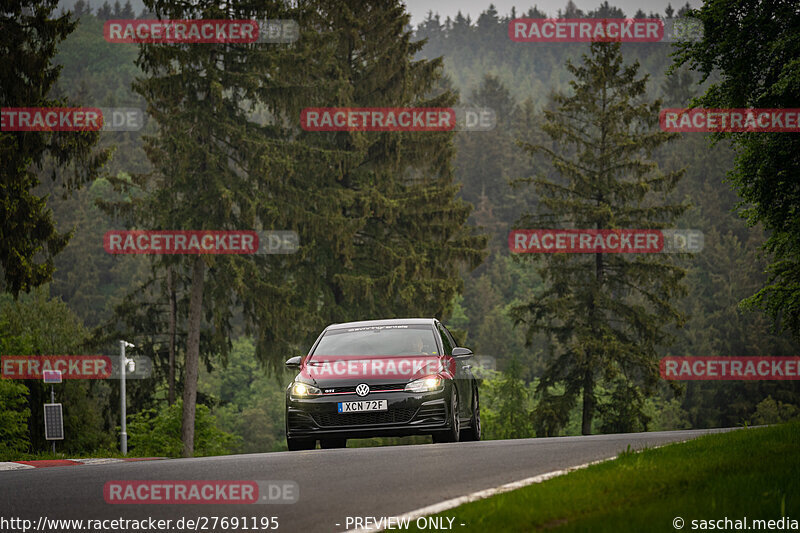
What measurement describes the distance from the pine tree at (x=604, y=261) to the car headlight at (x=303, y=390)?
91.0ft

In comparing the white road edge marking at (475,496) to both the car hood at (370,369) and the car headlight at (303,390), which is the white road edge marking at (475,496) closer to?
the car hood at (370,369)

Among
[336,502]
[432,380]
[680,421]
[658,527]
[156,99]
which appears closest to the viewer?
[658,527]

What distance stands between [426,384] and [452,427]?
81 cm

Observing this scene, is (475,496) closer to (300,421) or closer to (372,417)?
(372,417)

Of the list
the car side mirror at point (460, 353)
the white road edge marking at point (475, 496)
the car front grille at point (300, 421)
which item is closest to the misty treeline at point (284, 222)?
the car side mirror at point (460, 353)

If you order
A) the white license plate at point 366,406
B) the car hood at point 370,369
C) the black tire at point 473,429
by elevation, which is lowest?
the black tire at point 473,429

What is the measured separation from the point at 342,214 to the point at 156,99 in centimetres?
902

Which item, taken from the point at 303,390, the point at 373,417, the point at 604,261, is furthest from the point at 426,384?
the point at 604,261

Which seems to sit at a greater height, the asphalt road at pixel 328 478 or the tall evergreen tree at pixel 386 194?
the tall evergreen tree at pixel 386 194

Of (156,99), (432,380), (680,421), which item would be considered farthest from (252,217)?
(680,421)

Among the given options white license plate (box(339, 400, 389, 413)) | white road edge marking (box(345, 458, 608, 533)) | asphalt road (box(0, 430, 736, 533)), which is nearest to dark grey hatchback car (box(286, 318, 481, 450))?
white license plate (box(339, 400, 389, 413))

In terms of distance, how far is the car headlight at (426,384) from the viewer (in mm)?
13345

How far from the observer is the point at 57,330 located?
50281mm

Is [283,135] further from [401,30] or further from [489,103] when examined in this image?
[489,103]
